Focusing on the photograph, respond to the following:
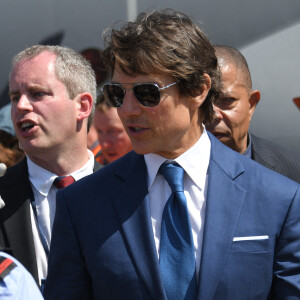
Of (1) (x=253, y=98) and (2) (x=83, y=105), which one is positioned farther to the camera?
(1) (x=253, y=98)

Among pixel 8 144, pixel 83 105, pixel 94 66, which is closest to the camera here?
pixel 83 105

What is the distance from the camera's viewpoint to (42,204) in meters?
2.78

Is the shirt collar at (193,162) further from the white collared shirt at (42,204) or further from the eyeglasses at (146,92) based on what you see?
the white collared shirt at (42,204)

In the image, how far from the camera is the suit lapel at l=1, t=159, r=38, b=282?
8.43 feet

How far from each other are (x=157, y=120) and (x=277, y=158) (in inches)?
46.6

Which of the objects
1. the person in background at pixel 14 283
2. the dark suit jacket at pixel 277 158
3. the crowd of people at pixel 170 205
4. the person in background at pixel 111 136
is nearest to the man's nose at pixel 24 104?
the crowd of people at pixel 170 205

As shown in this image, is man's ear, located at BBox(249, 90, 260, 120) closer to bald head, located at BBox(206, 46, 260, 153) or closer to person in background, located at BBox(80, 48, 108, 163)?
bald head, located at BBox(206, 46, 260, 153)

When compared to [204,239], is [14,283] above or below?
above

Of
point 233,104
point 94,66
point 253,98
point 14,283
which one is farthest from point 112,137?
point 14,283

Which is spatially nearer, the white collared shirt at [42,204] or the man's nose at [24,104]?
the white collared shirt at [42,204]

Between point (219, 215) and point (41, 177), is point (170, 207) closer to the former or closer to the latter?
point (219, 215)

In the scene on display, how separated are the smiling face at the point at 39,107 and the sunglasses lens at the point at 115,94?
2.41ft

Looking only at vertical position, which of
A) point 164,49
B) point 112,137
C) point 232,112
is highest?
point 164,49

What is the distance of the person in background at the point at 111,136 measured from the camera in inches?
178
